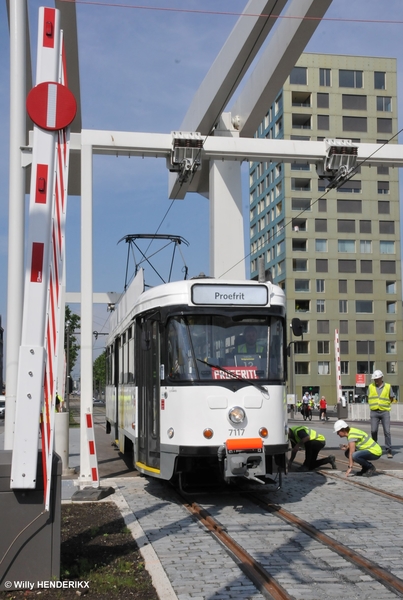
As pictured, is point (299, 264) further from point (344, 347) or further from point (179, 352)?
point (179, 352)

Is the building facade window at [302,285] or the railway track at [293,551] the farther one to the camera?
the building facade window at [302,285]

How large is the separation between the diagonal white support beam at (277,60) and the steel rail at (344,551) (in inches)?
355

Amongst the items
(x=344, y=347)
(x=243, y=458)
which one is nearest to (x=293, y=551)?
(x=243, y=458)

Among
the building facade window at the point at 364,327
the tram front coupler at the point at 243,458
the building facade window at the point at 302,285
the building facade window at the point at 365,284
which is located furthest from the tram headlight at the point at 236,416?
the building facade window at the point at 365,284

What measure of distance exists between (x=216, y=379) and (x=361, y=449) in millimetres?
3858

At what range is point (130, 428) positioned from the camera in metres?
12.5

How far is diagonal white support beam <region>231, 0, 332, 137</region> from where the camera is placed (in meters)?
13.7

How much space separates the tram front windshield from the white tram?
1 cm

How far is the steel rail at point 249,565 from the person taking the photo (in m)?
5.41

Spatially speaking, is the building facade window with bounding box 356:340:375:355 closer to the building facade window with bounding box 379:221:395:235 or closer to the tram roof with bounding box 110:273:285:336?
the building facade window with bounding box 379:221:395:235

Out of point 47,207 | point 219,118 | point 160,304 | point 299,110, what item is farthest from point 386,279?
point 47,207

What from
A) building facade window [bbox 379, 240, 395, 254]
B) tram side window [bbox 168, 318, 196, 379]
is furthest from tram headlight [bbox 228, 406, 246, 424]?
building facade window [bbox 379, 240, 395, 254]

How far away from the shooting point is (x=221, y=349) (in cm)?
972

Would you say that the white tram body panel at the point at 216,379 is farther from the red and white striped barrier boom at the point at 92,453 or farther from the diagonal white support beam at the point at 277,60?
the diagonal white support beam at the point at 277,60
